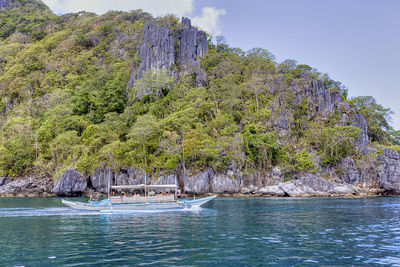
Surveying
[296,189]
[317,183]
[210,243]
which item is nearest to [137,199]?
[210,243]

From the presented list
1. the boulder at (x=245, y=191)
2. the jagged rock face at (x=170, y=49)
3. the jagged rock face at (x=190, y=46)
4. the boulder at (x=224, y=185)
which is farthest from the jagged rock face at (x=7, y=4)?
the boulder at (x=245, y=191)

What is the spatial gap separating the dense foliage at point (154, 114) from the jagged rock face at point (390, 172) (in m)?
6.39

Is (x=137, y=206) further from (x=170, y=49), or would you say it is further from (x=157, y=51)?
(x=170, y=49)

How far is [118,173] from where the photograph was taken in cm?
5806

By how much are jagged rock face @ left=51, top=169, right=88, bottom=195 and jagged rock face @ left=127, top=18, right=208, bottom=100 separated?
1131 inches

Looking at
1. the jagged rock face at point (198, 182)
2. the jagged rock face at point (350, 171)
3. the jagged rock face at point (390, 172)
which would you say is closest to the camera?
the jagged rock face at point (198, 182)

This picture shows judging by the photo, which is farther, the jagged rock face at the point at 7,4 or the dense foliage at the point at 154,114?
the jagged rock face at the point at 7,4

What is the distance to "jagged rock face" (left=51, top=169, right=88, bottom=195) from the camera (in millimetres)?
55875

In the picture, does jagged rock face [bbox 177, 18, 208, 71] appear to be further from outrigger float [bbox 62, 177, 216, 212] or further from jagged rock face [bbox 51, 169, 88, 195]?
outrigger float [bbox 62, 177, 216, 212]

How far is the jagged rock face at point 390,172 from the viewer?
183 feet

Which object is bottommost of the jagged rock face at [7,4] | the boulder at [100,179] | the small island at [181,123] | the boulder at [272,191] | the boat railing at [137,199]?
the boulder at [272,191]

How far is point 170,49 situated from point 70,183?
138 ft

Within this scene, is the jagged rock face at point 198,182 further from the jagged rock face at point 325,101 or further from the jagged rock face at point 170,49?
the jagged rock face at point 325,101

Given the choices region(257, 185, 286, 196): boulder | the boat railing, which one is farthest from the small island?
the boat railing
